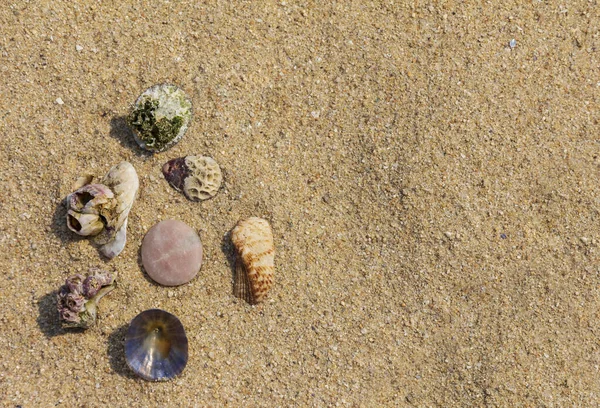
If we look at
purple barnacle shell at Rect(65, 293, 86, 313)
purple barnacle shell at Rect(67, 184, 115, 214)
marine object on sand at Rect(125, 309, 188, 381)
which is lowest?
marine object on sand at Rect(125, 309, 188, 381)

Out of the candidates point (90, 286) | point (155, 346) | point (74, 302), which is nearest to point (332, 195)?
point (155, 346)

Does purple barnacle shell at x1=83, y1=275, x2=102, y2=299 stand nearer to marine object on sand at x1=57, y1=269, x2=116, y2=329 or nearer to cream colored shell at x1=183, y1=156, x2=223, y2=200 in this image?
marine object on sand at x1=57, y1=269, x2=116, y2=329

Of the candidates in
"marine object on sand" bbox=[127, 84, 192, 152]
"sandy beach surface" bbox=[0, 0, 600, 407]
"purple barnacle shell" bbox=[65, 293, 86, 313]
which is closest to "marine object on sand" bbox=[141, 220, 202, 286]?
"sandy beach surface" bbox=[0, 0, 600, 407]

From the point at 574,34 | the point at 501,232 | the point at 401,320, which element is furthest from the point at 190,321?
the point at 574,34

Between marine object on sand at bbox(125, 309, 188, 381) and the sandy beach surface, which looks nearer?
marine object on sand at bbox(125, 309, 188, 381)

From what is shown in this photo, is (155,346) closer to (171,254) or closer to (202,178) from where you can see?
(171,254)

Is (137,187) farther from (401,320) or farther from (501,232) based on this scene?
(501,232)
